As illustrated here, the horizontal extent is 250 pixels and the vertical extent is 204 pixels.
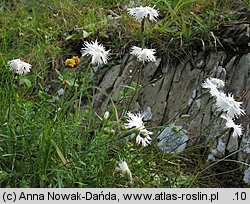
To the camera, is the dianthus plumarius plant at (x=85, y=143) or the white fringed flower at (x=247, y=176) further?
the white fringed flower at (x=247, y=176)

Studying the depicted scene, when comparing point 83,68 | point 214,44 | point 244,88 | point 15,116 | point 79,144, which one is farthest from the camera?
point 83,68

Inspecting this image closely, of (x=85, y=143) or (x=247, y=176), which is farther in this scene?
(x=247, y=176)

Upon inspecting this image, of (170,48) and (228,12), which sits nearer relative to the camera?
(170,48)

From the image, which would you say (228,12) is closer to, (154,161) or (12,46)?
(154,161)

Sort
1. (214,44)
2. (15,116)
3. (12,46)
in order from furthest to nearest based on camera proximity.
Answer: (12,46)
(214,44)
(15,116)

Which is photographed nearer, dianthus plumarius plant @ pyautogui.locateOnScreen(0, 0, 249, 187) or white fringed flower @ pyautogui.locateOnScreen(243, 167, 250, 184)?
dianthus plumarius plant @ pyautogui.locateOnScreen(0, 0, 249, 187)

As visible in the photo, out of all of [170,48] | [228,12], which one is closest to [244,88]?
[170,48]

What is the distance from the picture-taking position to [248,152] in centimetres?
215

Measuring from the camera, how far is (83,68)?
106 inches

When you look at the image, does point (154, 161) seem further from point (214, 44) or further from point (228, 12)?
point (228, 12)

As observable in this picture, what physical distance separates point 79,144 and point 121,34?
1.20m
